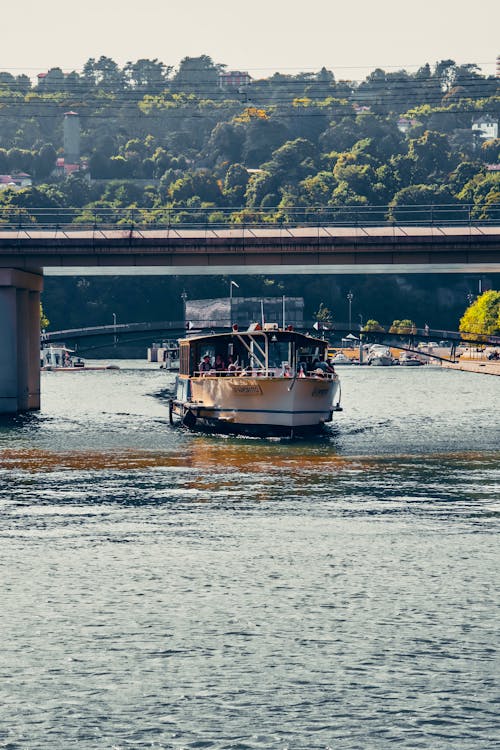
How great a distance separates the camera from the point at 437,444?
266 ft

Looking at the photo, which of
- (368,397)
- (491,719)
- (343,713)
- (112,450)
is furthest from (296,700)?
(368,397)

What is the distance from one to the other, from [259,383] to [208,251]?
762 inches

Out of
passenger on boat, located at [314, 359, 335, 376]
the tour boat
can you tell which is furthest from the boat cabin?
passenger on boat, located at [314, 359, 335, 376]

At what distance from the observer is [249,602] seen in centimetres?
3738

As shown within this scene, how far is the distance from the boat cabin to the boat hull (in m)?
0.88

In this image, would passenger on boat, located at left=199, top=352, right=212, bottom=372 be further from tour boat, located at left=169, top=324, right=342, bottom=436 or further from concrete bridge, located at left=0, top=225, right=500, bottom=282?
concrete bridge, located at left=0, top=225, right=500, bottom=282

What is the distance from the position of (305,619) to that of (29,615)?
23.4ft

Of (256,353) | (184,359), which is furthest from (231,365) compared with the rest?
(184,359)

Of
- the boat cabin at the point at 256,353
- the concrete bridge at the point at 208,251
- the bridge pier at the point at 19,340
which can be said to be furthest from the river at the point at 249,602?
the concrete bridge at the point at 208,251

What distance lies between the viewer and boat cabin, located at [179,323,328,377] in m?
83.8

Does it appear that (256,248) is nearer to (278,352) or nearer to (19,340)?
(278,352)

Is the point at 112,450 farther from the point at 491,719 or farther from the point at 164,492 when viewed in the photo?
the point at 491,719

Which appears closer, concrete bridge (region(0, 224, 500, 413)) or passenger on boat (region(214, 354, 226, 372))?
passenger on boat (region(214, 354, 226, 372))

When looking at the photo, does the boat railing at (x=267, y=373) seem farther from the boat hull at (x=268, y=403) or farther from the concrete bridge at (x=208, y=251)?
the concrete bridge at (x=208, y=251)
